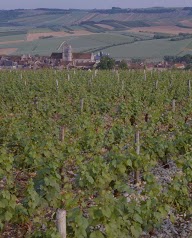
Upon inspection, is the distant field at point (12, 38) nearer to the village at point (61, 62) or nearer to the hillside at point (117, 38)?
the hillside at point (117, 38)

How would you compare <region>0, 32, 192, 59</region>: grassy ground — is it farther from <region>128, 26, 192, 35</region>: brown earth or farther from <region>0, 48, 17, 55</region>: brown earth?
<region>128, 26, 192, 35</region>: brown earth

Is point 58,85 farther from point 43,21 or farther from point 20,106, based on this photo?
point 43,21

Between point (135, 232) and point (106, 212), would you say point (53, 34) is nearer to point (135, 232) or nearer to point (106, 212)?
point (135, 232)

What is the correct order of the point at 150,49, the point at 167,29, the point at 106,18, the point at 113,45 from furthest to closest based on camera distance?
the point at 106,18 < the point at 167,29 < the point at 113,45 < the point at 150,49

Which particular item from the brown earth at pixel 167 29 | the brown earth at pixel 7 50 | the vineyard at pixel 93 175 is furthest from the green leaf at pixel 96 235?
the brown earth at pixel 167 29

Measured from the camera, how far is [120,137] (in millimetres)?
10758

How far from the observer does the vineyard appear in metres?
6.02

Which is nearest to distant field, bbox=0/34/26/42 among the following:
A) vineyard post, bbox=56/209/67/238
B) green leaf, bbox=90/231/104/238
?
green leaf, bbox=90/231/104/238

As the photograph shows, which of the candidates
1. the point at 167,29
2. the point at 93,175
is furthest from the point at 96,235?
the point at 167,29

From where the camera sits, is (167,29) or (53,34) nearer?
(167,29)

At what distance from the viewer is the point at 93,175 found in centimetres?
765

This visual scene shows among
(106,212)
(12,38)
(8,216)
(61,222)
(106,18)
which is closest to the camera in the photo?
(61,222)

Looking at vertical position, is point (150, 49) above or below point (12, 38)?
above

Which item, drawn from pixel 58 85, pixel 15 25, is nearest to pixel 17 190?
pixel 58 85
